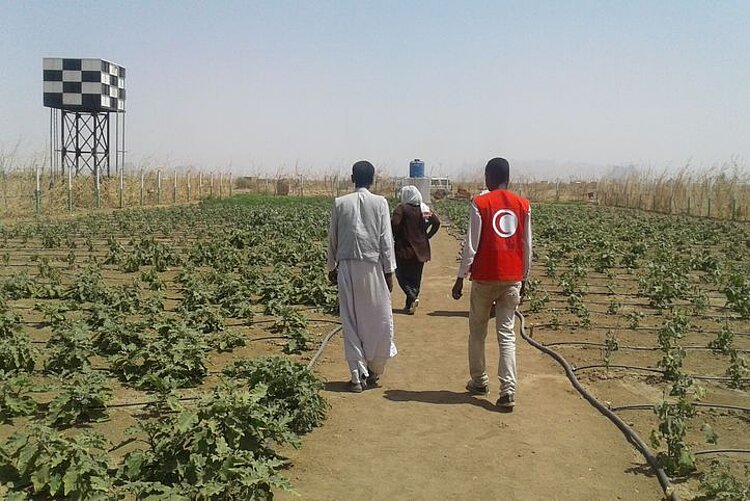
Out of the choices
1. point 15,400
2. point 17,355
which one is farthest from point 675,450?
point 17,355

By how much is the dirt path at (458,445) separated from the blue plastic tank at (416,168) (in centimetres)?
2044

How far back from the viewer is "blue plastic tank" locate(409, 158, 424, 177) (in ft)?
89.9

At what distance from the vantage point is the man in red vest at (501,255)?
231 inches

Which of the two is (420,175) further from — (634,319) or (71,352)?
(71,352)

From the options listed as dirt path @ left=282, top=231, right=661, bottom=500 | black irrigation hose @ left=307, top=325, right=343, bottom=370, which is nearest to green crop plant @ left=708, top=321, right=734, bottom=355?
dirt path @ left=282, top=231, right=661, bottom=500

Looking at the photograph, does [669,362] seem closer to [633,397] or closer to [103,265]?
[633,397]

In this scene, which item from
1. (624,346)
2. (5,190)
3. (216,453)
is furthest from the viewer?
(5,190)

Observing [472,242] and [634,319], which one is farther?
[634,319]

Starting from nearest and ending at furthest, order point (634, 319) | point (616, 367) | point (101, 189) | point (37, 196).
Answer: point (616, 367), point (634, 319), point (37, 196), point (101, 189)

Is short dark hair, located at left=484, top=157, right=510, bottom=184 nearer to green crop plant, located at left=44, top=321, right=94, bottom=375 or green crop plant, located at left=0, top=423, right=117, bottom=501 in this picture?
green crop plant, located at left=0, top=423, right=117, bottom=501

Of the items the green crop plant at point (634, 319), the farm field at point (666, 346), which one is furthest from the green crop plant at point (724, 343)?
the green crop plant at point (634, 319)

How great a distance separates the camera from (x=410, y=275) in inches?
383

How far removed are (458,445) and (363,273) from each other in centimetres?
173

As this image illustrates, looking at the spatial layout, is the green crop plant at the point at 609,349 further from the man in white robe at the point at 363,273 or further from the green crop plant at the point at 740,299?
the green crop plant at the point at 740,299
